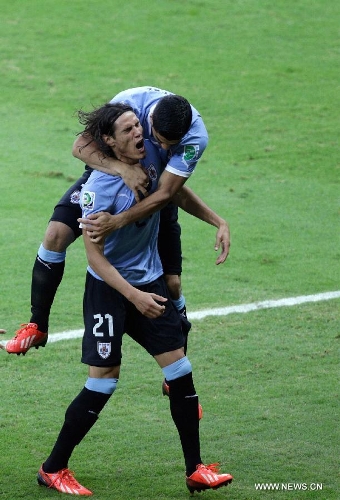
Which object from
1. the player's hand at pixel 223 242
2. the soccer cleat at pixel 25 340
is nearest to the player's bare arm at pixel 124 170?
the player's hand at pixel 223 242

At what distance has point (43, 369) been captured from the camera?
6.95 m

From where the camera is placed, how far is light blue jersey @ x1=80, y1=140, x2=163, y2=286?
5121 millimetres

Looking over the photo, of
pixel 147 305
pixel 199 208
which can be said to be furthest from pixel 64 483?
pixel 199 208

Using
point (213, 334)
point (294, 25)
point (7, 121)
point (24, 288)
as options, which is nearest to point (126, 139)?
point (213, 334)

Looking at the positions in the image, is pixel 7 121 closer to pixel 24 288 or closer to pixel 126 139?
pixel 24 288

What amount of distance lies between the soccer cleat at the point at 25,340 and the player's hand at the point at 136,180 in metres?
1.33

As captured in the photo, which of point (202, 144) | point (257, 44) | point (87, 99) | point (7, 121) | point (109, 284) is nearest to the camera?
point (109, 284)

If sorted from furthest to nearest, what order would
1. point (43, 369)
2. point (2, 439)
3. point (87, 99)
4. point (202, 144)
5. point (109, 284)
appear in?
point (87, 99)
point (43, 369)
point (2, 439)
point (202, 144)
point (109, 284)

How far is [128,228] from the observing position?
17.1 ft

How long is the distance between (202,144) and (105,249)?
0.74 metres

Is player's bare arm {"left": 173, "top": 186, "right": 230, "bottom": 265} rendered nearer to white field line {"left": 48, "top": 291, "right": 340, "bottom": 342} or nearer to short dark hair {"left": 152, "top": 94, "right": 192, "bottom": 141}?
short dark hair {"left": 152, "top": 94, "right": 192, "bottom": 141}

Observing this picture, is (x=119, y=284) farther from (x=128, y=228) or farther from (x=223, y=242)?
(x=223, y=242)

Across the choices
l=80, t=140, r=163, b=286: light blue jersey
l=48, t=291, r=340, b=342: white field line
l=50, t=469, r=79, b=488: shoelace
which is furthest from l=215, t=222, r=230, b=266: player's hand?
l=48, t=291, r=340, b=342: white field line

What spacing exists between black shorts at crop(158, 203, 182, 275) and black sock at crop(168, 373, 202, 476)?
1189 mm
